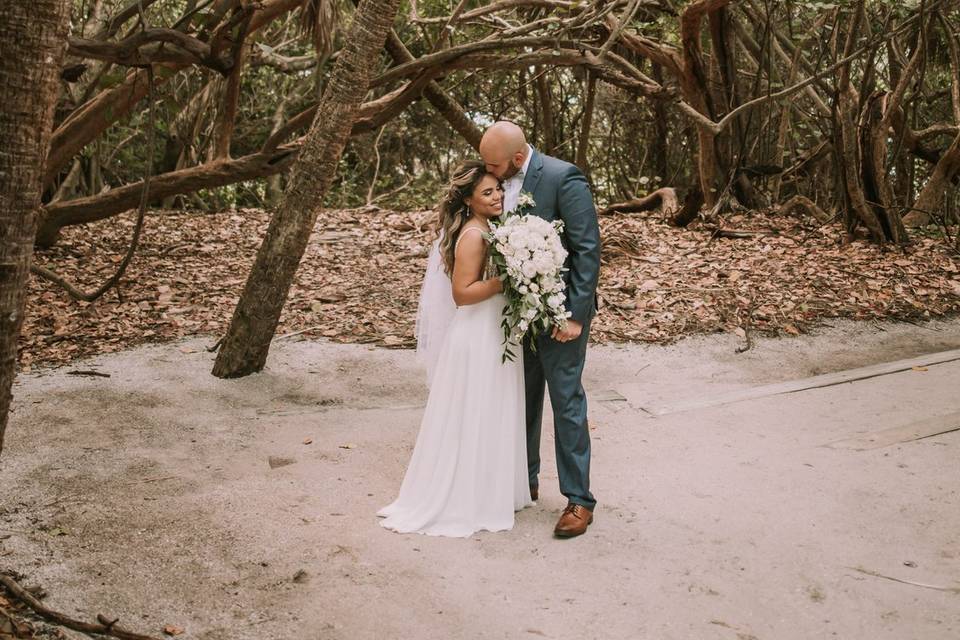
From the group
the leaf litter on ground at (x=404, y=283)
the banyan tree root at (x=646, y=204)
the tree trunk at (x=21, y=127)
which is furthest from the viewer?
the banyan tree root at (x=646, y=204)

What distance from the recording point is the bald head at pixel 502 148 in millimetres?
4562

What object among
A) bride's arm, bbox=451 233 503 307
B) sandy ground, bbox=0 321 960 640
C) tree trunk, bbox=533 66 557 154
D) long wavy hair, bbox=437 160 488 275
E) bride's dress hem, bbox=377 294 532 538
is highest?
tree trunk, bbox=533 66 557 154

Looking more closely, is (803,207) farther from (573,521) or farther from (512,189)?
(573,521)

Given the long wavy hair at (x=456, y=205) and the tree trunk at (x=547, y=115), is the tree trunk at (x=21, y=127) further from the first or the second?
the tree trunk at (x=547, y=115)

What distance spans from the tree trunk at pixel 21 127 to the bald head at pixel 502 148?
1994 millimetres

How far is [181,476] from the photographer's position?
548cm

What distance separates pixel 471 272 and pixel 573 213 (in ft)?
1.95

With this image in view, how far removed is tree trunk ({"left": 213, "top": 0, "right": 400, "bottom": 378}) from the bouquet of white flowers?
2.70m

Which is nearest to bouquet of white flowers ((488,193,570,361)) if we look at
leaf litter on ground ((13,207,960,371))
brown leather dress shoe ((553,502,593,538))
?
brown leather dress shoe ((553,502,593,538))

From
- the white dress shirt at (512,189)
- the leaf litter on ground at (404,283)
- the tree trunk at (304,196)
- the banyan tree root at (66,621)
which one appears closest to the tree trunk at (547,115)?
the leaf litter on ground at (404,283)

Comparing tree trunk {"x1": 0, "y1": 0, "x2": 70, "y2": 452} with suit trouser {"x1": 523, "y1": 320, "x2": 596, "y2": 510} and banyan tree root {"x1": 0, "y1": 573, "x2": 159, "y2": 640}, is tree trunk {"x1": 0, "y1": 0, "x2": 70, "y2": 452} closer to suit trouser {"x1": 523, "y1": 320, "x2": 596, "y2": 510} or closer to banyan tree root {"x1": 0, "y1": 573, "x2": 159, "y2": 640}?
banyan tree root {"x1": 0, "y1": 573, "x2": 159, "y2": 640}

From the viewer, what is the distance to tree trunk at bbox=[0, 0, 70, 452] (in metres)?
3.17

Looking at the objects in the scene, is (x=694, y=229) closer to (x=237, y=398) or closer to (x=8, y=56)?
(x=237, y=398)

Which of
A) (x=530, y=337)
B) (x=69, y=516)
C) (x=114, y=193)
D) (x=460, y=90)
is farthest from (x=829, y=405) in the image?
(x=460, y=90)
